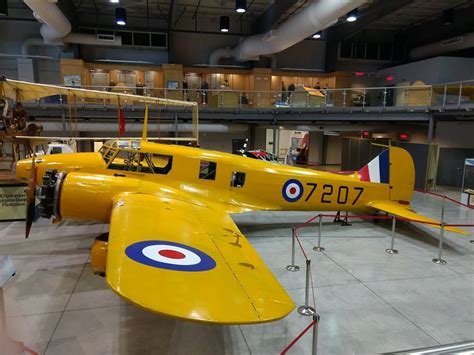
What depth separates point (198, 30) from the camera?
25.3 metres

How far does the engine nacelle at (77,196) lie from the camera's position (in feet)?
19.9

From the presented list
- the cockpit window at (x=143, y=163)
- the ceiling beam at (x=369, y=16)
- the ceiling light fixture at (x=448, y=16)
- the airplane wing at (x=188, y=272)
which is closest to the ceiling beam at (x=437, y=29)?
the ceiling light fixture at (x=448, y=16)

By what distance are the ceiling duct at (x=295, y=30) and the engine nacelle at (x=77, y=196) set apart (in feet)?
36.3

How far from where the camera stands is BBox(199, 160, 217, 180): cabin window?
8008 millimetres

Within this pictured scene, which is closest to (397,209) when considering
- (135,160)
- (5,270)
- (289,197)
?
(289,197)

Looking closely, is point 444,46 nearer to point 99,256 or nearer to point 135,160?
point 135,160

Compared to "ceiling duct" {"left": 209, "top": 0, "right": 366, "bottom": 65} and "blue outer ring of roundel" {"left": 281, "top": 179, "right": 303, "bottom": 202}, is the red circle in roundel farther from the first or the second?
"ceiling duct" {"left": 209, "top": 0, "right": 366, "bottom": 65}

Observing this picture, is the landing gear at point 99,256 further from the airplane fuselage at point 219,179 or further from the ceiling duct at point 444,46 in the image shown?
the ceiling duct at point 444,46

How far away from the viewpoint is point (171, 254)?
147 inches

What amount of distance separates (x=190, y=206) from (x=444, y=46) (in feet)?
82.0

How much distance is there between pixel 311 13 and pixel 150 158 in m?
10.9

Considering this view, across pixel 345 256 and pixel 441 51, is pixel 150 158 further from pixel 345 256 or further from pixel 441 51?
pixel 441 51

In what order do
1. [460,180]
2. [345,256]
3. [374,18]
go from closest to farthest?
1. [345,256]
2. [460,180]
3. [374,18]

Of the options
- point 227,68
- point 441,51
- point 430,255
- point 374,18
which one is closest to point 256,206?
point 430,255
